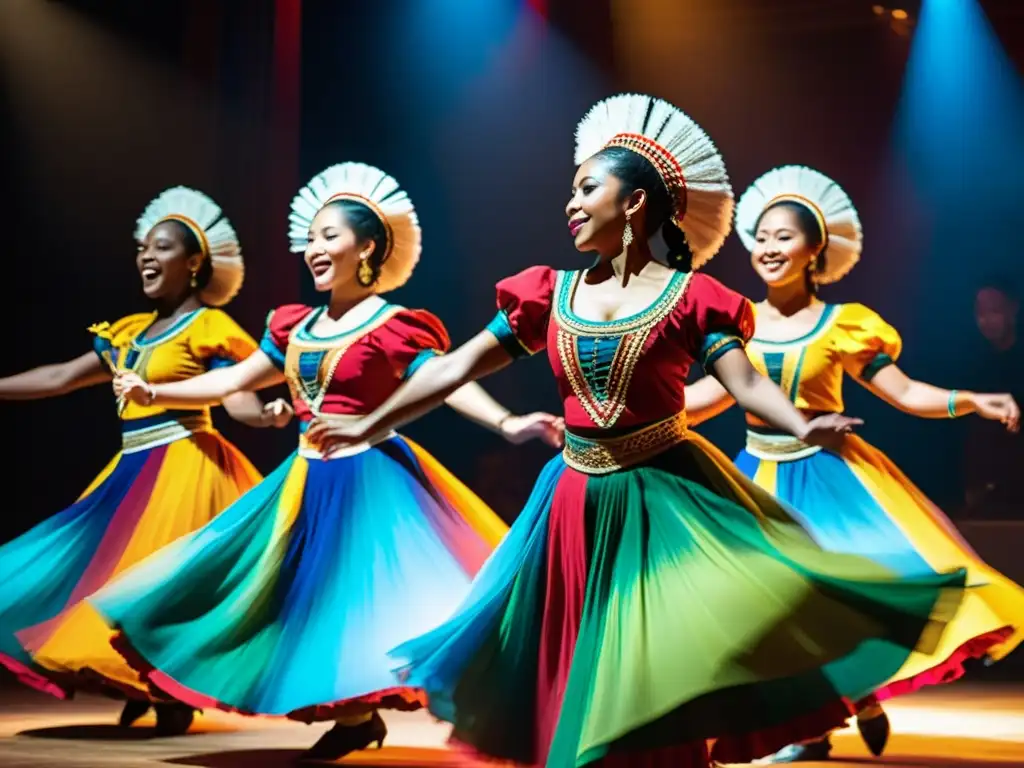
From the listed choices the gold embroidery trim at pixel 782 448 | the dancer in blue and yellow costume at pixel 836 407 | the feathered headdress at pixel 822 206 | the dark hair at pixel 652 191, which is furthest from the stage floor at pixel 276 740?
the dark hair at pixel 652 191

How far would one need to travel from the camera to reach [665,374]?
3.39 m

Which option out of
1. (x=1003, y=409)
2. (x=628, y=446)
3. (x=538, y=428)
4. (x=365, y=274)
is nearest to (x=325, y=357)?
(x=365, y=274)

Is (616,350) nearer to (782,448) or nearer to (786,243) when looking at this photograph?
(782,448)

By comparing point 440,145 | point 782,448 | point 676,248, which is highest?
point 440,145

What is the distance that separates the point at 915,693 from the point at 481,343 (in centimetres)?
338

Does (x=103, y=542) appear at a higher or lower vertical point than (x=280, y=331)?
lower

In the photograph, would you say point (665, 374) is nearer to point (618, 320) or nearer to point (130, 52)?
point (618, 320)

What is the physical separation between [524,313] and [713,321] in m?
0.42

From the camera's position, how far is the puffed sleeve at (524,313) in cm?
353

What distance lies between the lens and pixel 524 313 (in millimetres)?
3531

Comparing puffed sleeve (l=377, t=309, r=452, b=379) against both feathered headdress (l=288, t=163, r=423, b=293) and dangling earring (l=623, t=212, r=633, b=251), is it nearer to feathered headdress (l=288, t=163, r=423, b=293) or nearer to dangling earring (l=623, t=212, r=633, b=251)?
feathered headdress (l=288, t=163, r=423, b=293)

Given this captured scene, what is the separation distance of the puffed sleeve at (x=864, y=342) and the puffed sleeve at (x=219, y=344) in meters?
1.90

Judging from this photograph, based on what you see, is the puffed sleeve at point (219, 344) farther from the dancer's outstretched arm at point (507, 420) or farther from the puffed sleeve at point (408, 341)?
the dancer's outstretched arm at point (507, 420)

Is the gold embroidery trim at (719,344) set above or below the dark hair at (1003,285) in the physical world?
below
